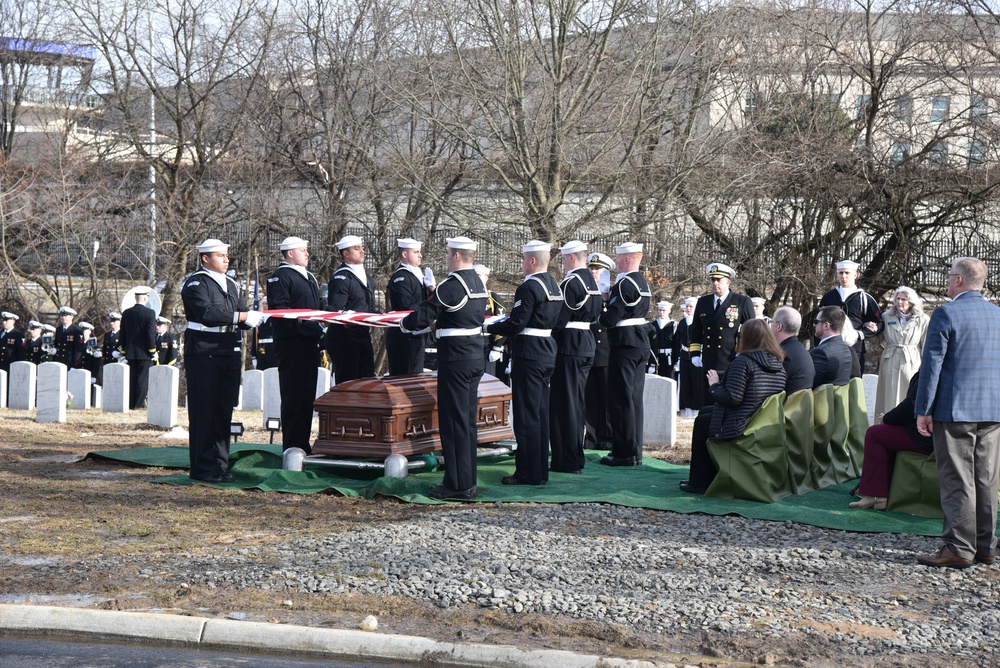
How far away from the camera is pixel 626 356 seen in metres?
10.4

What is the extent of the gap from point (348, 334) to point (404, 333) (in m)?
0.85

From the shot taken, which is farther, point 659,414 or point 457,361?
point 659,414

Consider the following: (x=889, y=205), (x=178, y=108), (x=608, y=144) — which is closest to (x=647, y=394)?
(x=608, y=144)

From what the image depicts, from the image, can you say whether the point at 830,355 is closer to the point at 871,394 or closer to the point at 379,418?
the point at 379,418

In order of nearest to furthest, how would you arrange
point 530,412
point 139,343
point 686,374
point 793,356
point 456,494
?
1. point 456,494
2. point 793,356
3. point 530,412
4. point 686,374
5. point 139,343

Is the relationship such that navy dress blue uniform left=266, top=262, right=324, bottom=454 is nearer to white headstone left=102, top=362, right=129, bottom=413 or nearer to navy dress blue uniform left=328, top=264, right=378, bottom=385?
navy dress blue uniform left=328, top=264, right=378, bottom=385

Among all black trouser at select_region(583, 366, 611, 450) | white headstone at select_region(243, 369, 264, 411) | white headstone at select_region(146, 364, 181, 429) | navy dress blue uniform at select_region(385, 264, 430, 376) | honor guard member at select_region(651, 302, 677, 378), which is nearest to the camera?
navy dress blue uniform at select_region(385, 264, 430, 376)

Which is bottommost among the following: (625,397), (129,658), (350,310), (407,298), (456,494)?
(129,658)

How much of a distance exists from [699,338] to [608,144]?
7.46 metres

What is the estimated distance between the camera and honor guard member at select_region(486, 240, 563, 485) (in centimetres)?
909

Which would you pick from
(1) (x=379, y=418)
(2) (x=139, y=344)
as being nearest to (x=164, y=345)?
(2) (x=139, y=344)

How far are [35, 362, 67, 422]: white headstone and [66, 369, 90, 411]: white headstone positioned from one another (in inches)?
94.4

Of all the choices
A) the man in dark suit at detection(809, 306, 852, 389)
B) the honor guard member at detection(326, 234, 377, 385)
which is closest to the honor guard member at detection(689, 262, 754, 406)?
the man in dark suit at detection(809, 306, 852, 389)

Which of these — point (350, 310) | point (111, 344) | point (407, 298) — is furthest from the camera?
point (111, 344)
